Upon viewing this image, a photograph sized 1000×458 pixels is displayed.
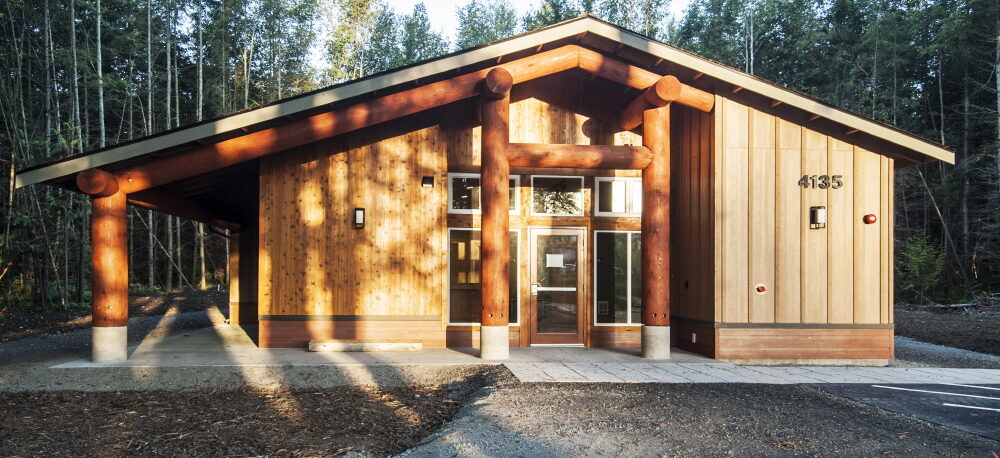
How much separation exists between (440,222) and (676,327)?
12.5 ft

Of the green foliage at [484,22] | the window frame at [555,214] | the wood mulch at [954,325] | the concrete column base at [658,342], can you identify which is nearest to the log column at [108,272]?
the window frame at [555,214]

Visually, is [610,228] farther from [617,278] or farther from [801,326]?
[801,326]

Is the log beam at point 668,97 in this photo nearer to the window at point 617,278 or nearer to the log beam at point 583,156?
the log beam at point 583,156

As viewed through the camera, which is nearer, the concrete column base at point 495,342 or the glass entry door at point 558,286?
the concrete column base at point 495,342

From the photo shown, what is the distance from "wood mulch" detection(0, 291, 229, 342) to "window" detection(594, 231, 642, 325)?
9296 mm

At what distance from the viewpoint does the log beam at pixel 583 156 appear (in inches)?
291

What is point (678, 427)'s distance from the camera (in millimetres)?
4340

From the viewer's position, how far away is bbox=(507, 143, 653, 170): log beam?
7383 millimetres

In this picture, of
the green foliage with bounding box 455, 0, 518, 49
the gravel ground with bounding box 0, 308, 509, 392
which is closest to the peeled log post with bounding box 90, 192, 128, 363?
the gravel ground with bounding box 0, 308, 509, 392

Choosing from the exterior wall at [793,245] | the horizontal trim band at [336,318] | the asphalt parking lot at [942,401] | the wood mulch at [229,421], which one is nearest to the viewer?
the wood mulch at [229,421]

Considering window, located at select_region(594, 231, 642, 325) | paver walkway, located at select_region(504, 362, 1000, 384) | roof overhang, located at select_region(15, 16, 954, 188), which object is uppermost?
roof overhang, located at select_region(15, 16, 954, 188)

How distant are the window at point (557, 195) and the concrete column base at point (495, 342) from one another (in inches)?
81.8

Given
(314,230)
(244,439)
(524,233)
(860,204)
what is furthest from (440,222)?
(860,204)

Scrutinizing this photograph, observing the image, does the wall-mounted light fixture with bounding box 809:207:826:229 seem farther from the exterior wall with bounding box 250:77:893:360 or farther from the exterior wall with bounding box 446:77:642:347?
the exterior wall with bounding box 446:77:642:347
